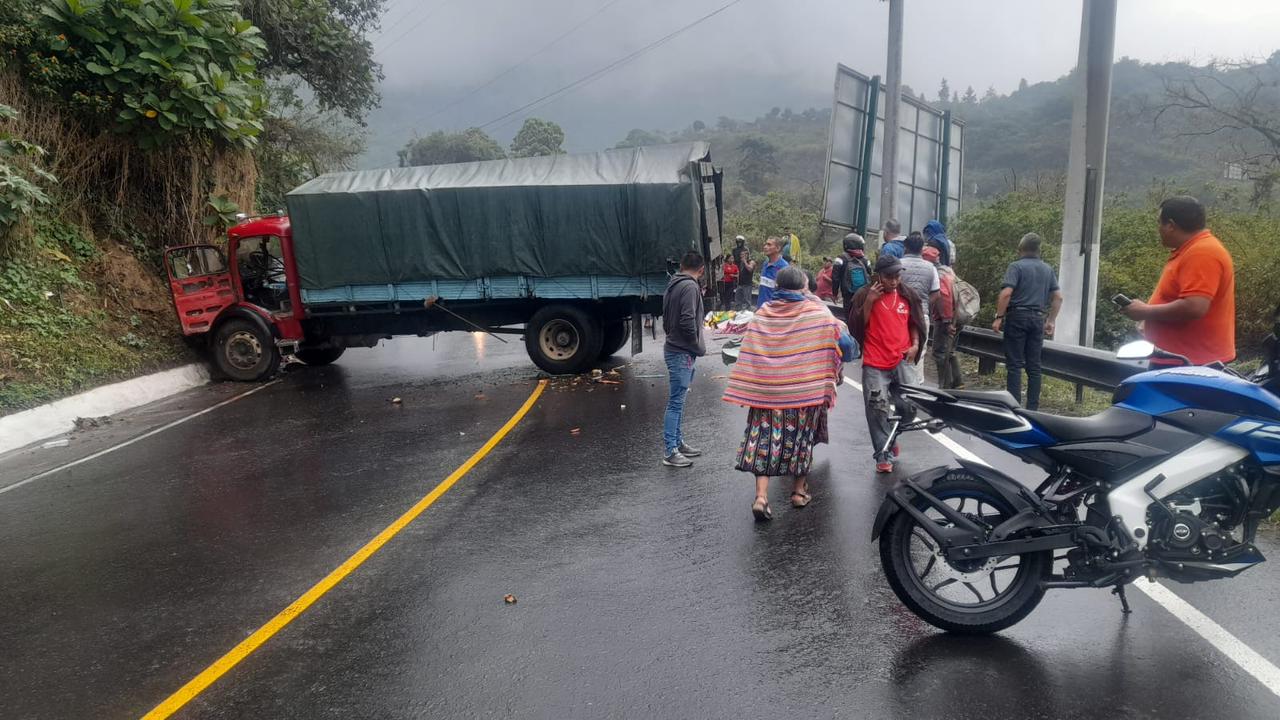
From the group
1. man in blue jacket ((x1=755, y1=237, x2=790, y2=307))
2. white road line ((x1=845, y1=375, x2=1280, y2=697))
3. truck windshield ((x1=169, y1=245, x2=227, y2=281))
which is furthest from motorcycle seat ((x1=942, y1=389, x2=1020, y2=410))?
truck windshield ((x1=169, y1=245, x2=227, y2=281))

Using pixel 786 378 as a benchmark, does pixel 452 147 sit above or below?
above

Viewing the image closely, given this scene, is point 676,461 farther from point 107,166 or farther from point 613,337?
point 107,166

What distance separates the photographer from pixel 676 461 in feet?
23.6

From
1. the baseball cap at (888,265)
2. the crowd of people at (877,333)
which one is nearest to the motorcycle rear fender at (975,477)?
the crowd of people at (877,333)

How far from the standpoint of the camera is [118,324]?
44.8ft

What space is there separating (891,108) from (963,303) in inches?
287

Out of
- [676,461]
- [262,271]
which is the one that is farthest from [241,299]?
[676,461]

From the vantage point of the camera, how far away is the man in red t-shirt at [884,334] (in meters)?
6.59

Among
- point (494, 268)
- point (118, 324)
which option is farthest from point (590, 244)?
point (118, 324)

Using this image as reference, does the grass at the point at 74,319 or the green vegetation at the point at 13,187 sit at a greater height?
the green vegetation at the point at 13,187

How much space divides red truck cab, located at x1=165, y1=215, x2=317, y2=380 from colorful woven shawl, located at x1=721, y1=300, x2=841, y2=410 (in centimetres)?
967

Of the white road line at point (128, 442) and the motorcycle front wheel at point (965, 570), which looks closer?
the motorcycle front wheel at point (965, 570)

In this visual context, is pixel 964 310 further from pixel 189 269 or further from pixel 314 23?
pixel 314 23

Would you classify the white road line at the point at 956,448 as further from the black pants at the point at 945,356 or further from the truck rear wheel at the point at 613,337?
the truck rear wheel at the point at 613,337
